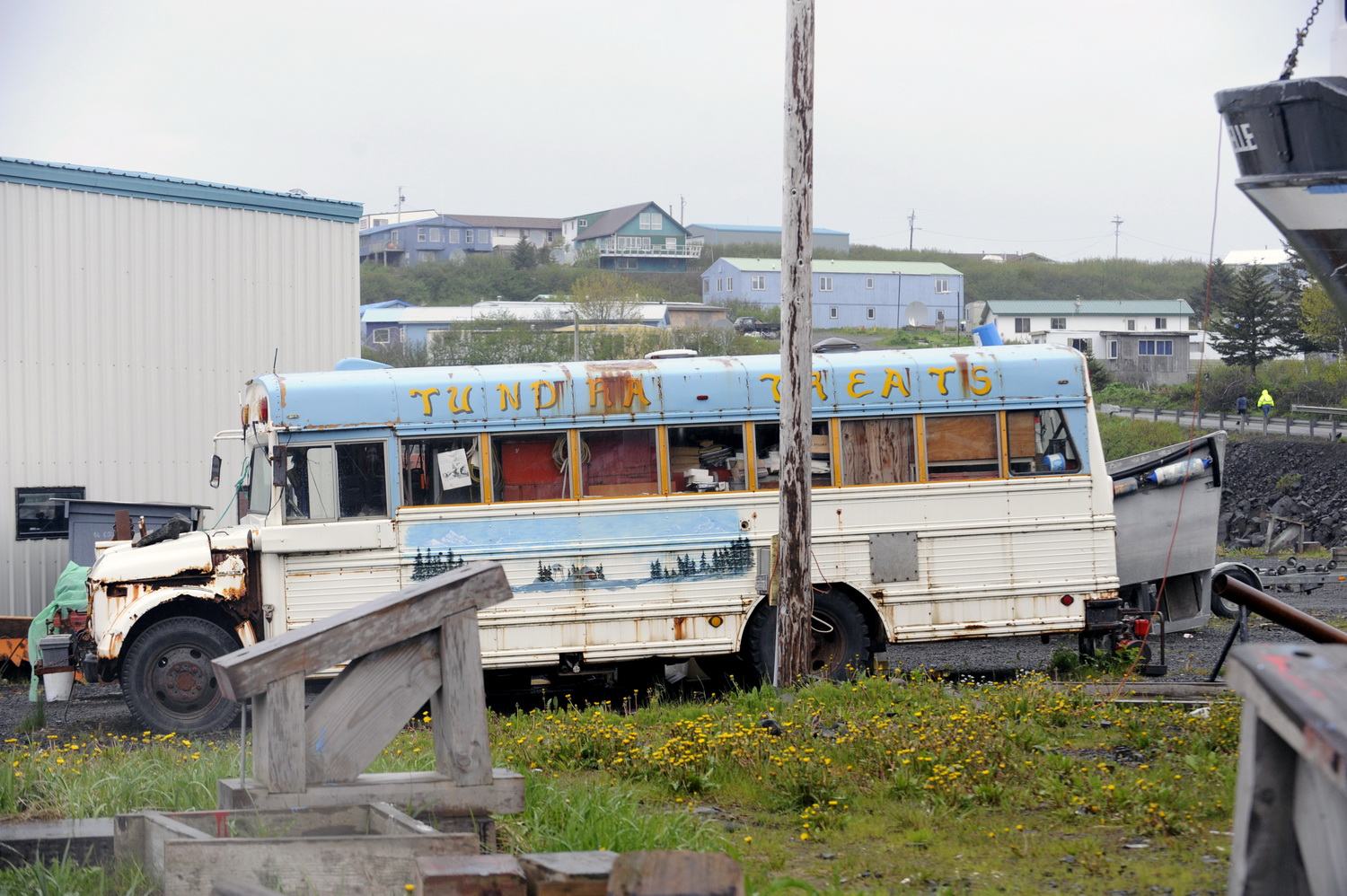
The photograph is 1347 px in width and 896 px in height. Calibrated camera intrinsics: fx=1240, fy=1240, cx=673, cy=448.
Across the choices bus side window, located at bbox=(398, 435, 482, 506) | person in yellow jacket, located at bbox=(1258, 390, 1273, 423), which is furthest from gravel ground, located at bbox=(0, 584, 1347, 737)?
person in yellow jacket, located at bbox=(1258, 390, 1273, 423)

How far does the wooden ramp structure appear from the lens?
4488 millimetres

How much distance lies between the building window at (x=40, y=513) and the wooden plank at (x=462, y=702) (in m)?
11.7

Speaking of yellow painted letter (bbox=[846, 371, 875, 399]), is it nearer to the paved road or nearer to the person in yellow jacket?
the paved road

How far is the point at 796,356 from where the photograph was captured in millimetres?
9906

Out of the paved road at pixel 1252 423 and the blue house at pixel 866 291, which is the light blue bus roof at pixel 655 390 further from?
the blue house at pixel 866 291

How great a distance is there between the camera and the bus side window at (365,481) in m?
10.6

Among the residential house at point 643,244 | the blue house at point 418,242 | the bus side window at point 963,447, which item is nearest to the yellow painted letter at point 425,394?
the bus side window at point 963,447

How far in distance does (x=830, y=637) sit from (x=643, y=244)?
102 metres

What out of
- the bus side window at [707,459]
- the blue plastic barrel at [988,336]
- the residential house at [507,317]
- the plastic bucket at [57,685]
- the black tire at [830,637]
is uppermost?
the residential house at [507,317]

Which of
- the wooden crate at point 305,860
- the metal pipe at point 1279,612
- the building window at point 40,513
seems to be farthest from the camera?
the building window at point 40,513

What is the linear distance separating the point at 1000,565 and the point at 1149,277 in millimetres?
105998

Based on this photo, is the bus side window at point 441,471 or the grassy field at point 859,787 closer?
the grassy field at point 859,787

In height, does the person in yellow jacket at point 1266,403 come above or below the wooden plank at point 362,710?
above

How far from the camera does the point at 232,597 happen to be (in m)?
10.5
